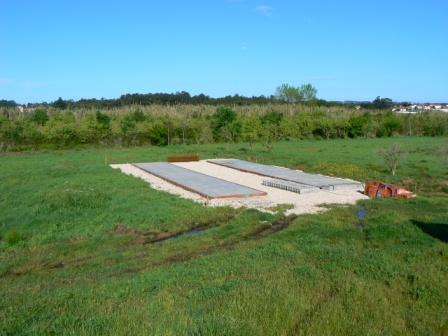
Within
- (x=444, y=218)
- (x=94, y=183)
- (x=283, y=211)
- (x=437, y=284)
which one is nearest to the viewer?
(x=437, y=284)

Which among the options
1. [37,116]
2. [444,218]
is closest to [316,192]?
[444,218]

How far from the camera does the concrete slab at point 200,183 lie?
62.9 feet

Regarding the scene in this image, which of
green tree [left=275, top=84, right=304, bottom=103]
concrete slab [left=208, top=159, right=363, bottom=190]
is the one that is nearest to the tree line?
green tree [left=275, top=84, right=304, bottom=103]

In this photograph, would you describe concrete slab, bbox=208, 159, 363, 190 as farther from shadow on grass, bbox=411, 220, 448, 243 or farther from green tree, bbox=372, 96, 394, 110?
green tree, bbox=372, 96, 394, 110

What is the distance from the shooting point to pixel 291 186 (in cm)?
2014

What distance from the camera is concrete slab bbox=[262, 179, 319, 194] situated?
1966 centimetres

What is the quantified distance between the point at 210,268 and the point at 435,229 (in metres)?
6.44

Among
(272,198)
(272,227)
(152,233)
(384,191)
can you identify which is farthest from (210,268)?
(384,191)

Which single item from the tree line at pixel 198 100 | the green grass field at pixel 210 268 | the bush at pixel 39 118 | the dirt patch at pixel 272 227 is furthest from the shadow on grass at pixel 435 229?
the tree line at pixel 198 100

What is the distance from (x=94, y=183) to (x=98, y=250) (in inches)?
420

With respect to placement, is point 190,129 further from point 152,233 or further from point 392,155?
point 152,233

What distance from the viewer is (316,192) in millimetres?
19656

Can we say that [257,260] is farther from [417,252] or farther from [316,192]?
[316,192]

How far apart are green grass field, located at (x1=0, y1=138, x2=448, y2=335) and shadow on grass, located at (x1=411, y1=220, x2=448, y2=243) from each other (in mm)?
58
